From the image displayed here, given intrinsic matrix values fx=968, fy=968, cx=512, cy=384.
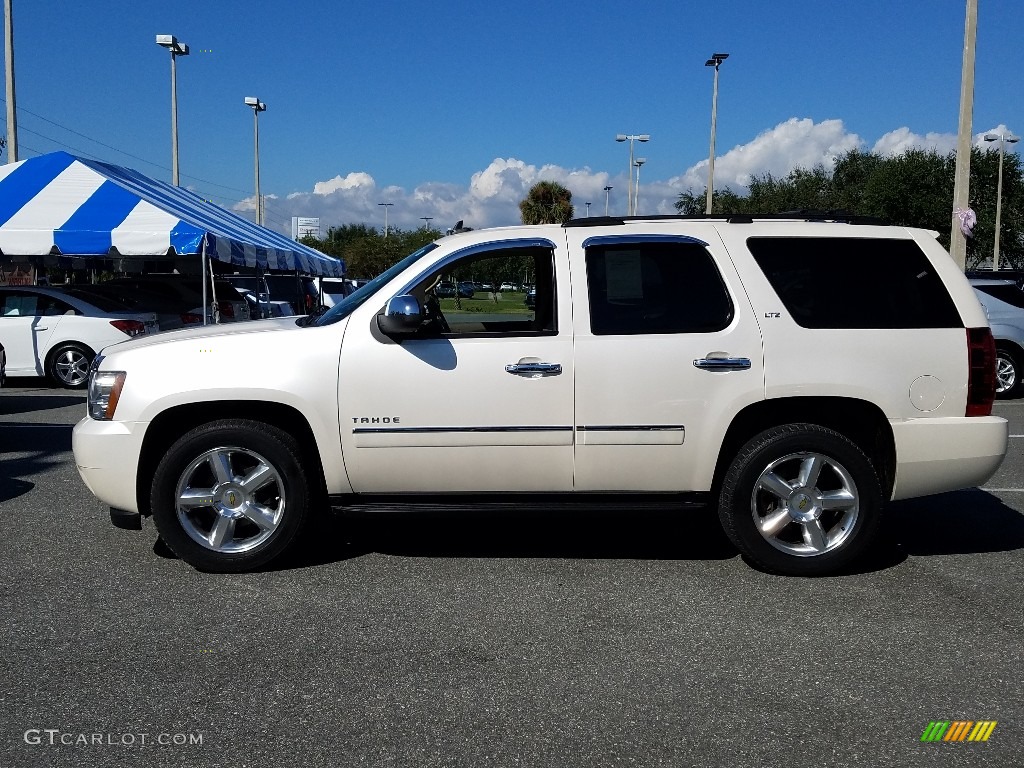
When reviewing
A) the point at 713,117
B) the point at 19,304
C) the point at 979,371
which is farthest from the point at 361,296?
the point at 713,117

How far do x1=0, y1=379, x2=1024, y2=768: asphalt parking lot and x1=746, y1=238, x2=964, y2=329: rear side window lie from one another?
135 cm

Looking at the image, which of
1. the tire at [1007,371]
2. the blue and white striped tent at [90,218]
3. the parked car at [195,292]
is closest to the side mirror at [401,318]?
the blue and white striped tent at [90,218]

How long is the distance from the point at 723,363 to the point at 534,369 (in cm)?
97

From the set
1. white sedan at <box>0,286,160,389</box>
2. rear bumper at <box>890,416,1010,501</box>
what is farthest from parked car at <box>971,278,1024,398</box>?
white sedan at <box>0,286,160,389</box>

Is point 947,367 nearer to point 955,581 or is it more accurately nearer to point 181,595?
point 955,581

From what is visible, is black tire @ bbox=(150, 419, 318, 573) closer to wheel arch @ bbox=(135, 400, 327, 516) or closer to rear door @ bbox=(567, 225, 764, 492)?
wheel arch @ bbox=(135, 400, 327, 516)

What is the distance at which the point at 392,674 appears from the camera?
3875mm

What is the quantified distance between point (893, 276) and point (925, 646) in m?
2.01

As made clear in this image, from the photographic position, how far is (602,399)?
4965 mm

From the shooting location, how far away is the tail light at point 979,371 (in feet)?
16.7

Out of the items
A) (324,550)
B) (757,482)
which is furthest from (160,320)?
(757,482)

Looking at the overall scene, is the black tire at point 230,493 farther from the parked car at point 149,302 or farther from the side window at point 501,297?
the parked car at point 149,302

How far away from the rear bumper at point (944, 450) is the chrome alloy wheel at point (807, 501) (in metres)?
0.32

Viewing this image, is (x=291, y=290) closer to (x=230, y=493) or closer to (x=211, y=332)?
(x=211, y=332)
